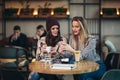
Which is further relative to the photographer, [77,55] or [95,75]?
[95,75]

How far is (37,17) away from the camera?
8.37 meters

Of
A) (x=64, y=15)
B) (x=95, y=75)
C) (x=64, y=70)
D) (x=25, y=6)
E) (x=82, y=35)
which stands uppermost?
(x=25, y=6)

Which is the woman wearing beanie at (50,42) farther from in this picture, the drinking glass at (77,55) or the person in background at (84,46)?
the drinking glass at (77,55)

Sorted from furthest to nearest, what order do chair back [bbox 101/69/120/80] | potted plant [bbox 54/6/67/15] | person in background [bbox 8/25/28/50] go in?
potted plant [bbox 54/6/67/15]
person in background [bbox 8/25/28/50]
chair back [bbox 101/69/120/80]

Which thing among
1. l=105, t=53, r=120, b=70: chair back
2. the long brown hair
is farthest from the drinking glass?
l=105, t=53, r=120, b=70: chair back

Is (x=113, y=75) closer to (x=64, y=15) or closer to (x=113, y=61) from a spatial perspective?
(x=113, y=61)

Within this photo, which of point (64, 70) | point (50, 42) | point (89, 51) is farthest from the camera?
→ point (50, 42)

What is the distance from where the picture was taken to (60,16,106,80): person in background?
3.99m

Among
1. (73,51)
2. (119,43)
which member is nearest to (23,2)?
(119,43)

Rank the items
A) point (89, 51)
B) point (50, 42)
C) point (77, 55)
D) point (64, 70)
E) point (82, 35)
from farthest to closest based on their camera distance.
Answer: point (50, 42)
point (82, 35)
point (89, 51)
point (77, 55)
point (64, 70)

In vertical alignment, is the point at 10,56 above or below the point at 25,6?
below

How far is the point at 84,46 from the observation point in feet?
13.4

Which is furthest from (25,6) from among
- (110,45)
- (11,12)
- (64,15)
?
(110,45)

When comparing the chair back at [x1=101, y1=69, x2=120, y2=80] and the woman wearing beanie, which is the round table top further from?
the chair back at [x1=101, y1=69, x2=120, y2=80]
